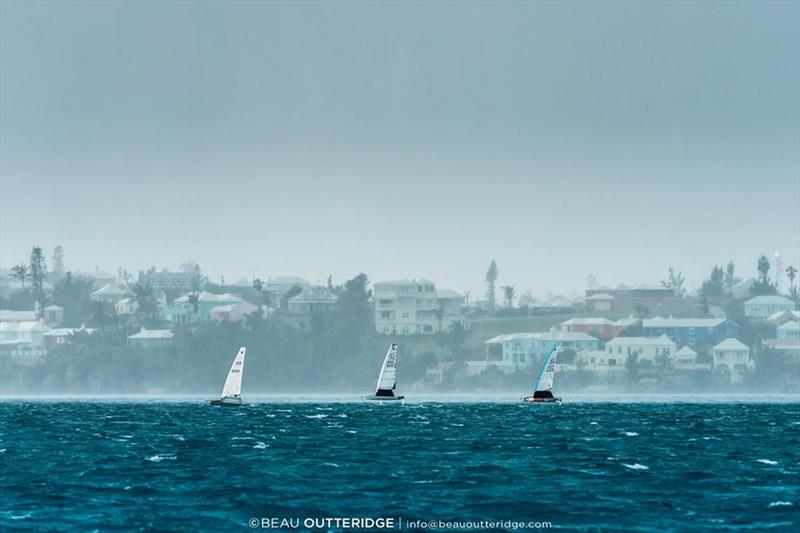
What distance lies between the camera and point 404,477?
8006 centimetres

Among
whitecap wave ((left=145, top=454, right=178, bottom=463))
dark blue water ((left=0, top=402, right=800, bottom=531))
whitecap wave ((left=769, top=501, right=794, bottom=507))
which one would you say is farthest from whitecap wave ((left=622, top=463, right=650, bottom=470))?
whitecap wave ((left=145, top=454, right=178, bottom=463))

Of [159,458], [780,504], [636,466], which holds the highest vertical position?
[159,458]

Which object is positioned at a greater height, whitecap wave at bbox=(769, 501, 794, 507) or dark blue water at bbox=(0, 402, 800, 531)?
dark blue water at bbox=(0, 402, 800, 531)

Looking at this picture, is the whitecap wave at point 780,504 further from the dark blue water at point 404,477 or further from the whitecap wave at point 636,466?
the whitecap wave at point 636,466

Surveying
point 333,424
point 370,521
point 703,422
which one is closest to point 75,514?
point 370,521

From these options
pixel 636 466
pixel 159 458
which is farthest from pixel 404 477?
pixel 159 458

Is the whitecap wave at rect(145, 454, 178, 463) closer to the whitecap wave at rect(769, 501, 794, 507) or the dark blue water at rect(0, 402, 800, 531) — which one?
the dark blue water at rect(0, 402, 800, 531)

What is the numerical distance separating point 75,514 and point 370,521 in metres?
12.3

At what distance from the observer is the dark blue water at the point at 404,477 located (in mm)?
65125

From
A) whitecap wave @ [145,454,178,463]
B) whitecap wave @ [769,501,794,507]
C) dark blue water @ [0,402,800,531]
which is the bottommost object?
whitecap wave @ [769,501,794,507]

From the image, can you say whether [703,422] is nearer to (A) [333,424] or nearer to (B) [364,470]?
(A) [333,424]

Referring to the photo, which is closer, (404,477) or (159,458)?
(404,477)

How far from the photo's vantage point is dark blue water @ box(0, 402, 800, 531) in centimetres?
6512

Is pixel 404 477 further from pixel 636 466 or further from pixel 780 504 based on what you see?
pixel 780 504
